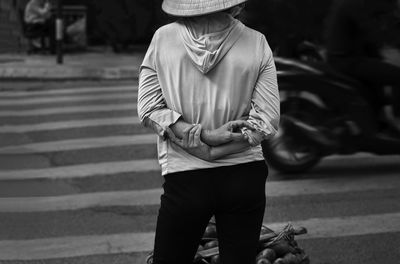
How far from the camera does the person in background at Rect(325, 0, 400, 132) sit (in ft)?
23.8

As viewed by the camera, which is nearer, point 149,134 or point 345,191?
point 345,191

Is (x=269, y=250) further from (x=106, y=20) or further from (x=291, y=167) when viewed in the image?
→ (x=106, y=20)

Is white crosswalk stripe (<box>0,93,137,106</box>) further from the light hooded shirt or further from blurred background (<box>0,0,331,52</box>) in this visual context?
the light hooded shirt

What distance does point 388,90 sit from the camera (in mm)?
7484

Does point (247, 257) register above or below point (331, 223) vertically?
above

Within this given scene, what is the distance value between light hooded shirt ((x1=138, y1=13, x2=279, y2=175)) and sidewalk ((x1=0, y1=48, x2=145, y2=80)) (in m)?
12.0

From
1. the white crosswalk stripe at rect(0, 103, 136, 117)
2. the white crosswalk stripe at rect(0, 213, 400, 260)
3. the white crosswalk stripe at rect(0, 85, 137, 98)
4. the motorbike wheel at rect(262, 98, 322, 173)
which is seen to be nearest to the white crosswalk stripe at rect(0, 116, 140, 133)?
the white crosswalk stripe at rect(0, 103, 136, 117)

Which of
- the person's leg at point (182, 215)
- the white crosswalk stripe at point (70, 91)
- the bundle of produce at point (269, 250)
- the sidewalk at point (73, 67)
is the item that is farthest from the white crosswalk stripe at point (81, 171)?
the sidewalk at point (73, 67)

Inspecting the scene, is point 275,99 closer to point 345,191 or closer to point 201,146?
point 201,146

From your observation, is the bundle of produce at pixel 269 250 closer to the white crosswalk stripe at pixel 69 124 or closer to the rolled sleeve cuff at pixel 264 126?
the rolled sleeve cuff at pixel 264 126

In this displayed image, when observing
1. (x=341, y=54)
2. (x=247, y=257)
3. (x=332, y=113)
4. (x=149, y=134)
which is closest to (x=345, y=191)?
(x=332, y=113)

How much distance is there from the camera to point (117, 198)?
6938 mm

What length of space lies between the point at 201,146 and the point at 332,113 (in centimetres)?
435

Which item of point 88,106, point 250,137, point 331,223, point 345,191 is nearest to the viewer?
point 250,137
